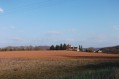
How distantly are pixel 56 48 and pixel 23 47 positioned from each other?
14085 mm

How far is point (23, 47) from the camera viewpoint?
13225 centimetres

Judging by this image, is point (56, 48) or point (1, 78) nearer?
point (1, 78)

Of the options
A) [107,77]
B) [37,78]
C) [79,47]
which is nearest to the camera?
[107,77]

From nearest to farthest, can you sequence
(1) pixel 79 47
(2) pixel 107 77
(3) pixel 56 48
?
(2) pixel 107 77 → (3) pixel 56 48 → (1) pixel 79 47

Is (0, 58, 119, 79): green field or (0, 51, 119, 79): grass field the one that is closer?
(0, 58, 119, 79): green field

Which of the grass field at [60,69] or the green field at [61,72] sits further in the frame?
the grass field at [60,69]

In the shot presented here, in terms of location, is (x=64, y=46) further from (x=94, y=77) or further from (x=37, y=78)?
(x=94, y=77)

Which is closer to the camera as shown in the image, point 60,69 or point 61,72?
point 61,72

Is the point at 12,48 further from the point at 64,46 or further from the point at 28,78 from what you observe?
the point at 28,78

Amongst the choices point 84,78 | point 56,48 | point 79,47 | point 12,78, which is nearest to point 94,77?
point 84,78

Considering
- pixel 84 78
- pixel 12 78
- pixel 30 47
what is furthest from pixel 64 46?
pixel 84 78

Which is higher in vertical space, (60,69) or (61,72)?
(60,69)

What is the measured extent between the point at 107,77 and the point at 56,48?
116 m

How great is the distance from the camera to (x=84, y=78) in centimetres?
1309
